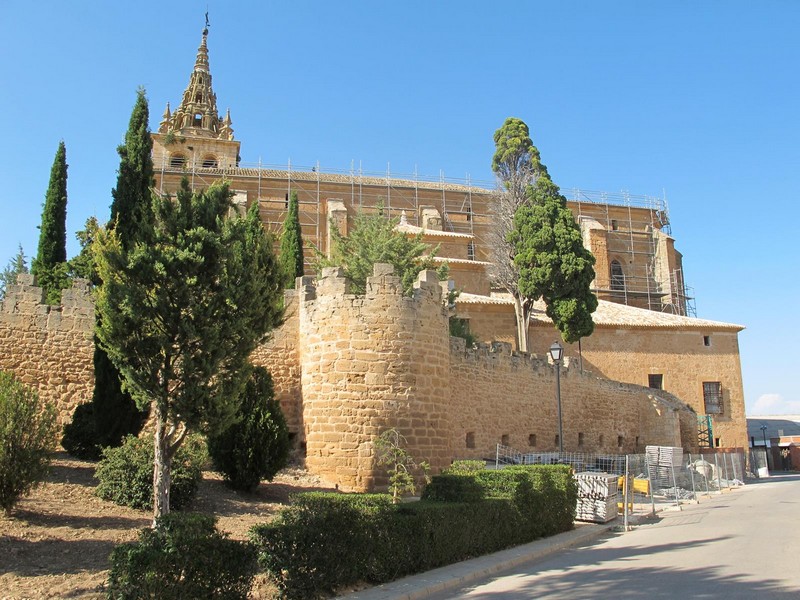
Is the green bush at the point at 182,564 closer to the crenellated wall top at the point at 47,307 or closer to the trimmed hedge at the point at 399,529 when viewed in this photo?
the trimmed hedge at the point at 399,529

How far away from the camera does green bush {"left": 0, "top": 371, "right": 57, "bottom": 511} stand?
29.7 ft

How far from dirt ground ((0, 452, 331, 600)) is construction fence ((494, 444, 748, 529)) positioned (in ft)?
19.1

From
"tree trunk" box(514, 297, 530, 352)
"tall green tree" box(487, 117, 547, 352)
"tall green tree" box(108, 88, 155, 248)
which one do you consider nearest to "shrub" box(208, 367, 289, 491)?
"tall green tree" box(108, 88, 155, 248)

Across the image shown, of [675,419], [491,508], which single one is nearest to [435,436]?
[491,508]

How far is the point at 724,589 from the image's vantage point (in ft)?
24.7

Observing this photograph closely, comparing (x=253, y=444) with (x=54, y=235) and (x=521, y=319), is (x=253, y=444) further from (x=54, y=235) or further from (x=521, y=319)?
(x=521, y=319)

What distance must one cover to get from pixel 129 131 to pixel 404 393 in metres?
7.70

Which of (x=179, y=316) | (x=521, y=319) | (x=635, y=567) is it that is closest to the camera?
(x=635, y=567)

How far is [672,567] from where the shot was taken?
29.6 feet

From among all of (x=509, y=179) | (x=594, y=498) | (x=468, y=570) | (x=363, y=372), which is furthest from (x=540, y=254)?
(x=468, y=570)

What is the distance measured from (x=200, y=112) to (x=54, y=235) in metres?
31.1

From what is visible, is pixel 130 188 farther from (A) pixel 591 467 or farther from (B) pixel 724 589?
(A) pixel 591 467

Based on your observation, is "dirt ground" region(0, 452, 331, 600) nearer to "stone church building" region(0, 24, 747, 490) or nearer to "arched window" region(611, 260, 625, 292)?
"stone church building" region(0, 24, 747, 490)

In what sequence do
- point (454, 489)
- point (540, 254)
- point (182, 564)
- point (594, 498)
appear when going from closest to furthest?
point (182, 564) < point (454, 489) < point (594, 498) < point (540, 254)
